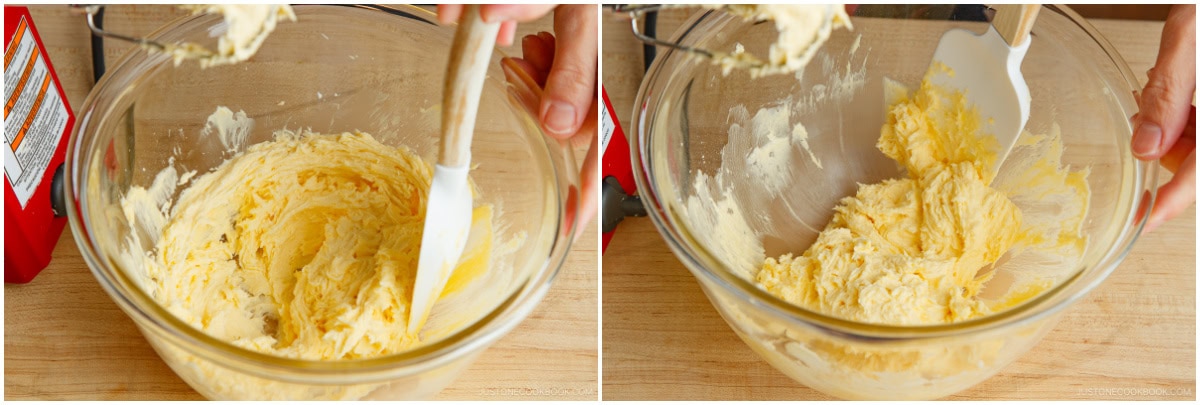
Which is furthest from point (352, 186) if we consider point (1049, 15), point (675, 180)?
point (1049, 15)

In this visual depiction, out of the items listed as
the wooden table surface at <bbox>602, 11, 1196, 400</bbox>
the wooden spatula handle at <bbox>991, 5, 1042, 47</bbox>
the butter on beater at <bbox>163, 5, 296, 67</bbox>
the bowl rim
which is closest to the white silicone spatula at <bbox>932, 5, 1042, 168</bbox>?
the wooden spatula handle at <bbox>991, 5, 1042, 47</bbox>

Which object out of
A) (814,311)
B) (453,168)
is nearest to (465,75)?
(453,168)

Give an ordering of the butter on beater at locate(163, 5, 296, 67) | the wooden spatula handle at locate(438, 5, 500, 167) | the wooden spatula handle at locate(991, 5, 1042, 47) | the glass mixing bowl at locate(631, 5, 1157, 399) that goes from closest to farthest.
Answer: the butter on beater at locate(163, 5, 296, 67), the wooden spatula handle at locate(438, 5, 500, 167), the glass mixing bowl at locate(631, 5, 1157, 399), the wooden spatula handle at locate(991, 5, 1042, 47)

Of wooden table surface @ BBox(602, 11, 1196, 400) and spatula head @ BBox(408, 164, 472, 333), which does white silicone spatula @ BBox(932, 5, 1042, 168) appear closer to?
wooden table surface @ BBox(602, 11, 1196, 400)

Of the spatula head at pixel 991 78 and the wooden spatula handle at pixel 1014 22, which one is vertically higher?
the wooden spatula handle at pixel 1014 22

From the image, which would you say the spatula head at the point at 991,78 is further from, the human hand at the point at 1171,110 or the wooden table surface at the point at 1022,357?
the wooden table surface at the point at 1022,357

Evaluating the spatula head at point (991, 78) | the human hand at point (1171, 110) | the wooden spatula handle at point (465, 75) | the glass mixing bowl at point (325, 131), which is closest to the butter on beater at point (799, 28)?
the wooden spatula handle at point (465, 75)

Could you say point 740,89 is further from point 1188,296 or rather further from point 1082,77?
point 1188,296
